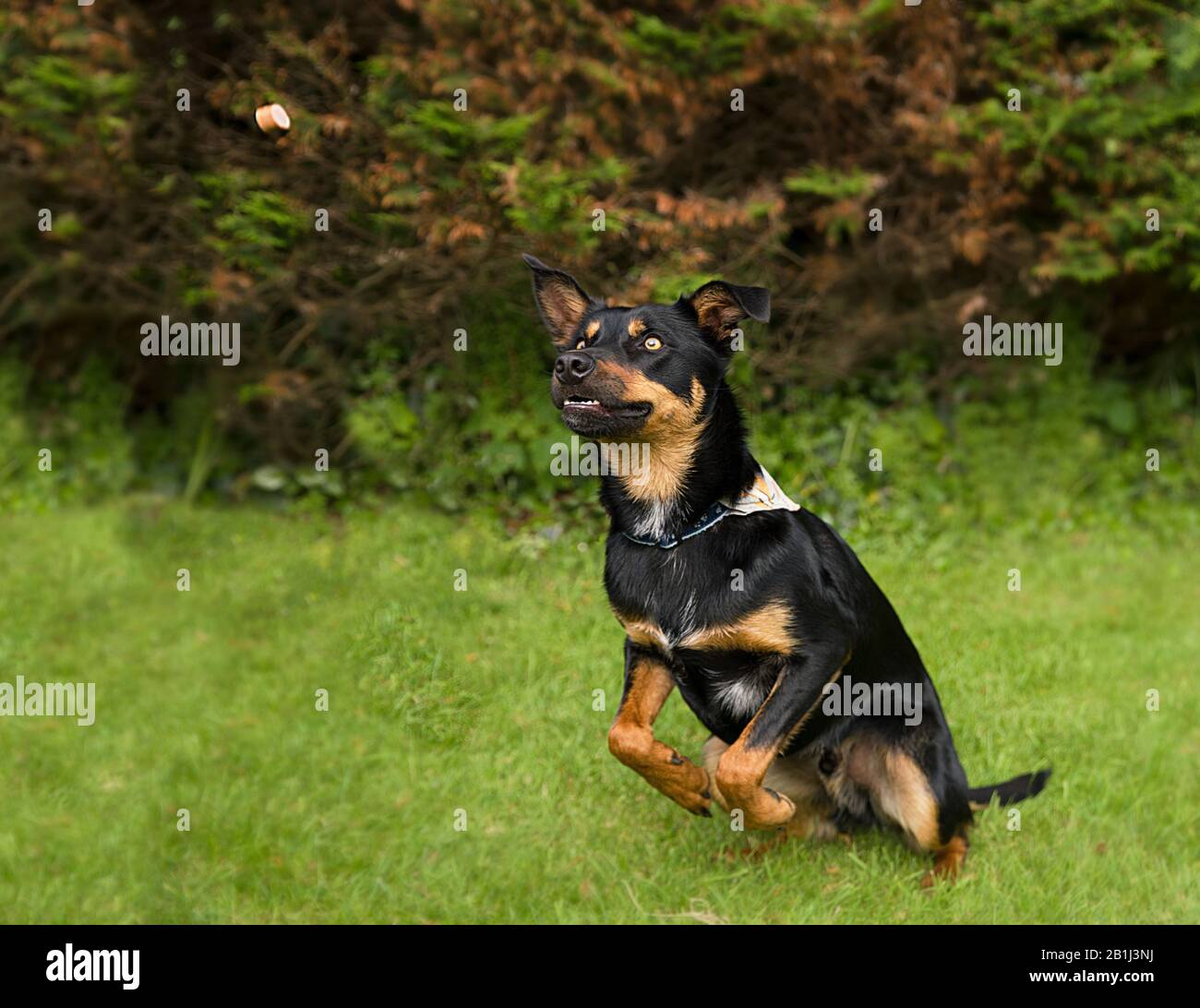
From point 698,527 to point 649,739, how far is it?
68 cm

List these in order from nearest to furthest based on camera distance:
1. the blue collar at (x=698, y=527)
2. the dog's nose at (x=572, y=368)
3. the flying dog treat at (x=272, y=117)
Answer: the dog's nose at (x=572, y=368) < the blue collar at (x=698, y=527) < the flying dog treat at (x=272, y=117)

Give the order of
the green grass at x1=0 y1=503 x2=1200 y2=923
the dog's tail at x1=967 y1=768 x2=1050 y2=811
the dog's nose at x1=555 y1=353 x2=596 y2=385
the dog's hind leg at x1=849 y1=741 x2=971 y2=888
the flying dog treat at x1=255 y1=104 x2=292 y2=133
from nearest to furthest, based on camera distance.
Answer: the dog's nose at x1=555 y1=353 x2=596 y2=385 → the dog's hind leg at x1=849 y1=741 x2=971 y2=888 → the green grass at x1=0 y1=503 x2=1200 y2=923 → the dog's tail at x1=967 y1=768 x2=1050 y2=811 → the flying dog treat at x1=255 y1=104 x2=292 y2=133

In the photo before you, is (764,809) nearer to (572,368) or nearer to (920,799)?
(920,799)

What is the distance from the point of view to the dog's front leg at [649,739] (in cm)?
356

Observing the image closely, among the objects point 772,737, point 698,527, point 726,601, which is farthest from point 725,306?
point 772,737

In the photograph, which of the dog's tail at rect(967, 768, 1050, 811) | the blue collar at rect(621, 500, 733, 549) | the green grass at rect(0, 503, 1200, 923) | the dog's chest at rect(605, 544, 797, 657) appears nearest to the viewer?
the dog's chest at rect(605, 544, 797, 657)

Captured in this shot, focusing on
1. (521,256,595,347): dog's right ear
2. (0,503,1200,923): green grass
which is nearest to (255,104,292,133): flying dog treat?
(521,256,595,347): dog's right ear

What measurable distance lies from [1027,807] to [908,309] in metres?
4.11

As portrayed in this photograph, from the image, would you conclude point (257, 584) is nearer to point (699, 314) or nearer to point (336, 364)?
point (336, 364)

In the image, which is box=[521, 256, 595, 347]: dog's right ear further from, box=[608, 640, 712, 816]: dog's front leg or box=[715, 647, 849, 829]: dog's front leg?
box=[715, 647, 849, 829]: dog's front leg

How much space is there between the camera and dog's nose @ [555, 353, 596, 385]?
3291 millimetres

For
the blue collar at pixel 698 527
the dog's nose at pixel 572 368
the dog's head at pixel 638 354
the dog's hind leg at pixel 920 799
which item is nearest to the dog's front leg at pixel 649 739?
the blue collar at pixel 698 527

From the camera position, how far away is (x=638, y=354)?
3.45 metres

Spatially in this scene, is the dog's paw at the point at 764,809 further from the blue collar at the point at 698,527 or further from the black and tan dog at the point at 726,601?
the blue collar at the point at 698,527
